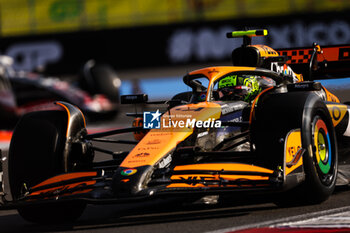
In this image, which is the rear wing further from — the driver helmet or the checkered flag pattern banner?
the driver helmet

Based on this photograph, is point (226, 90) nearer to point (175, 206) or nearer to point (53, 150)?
point (175, 206)

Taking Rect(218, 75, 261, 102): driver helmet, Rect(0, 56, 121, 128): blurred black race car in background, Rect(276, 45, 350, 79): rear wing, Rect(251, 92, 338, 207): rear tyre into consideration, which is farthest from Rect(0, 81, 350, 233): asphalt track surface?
Rect(0, 56, 121, 128): blurred black race car in background

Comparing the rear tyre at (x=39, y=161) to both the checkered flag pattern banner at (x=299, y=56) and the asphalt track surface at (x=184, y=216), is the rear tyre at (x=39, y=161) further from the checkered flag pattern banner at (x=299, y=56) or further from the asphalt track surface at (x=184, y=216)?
the checkered flag pattern banner at (x=299, y=56)

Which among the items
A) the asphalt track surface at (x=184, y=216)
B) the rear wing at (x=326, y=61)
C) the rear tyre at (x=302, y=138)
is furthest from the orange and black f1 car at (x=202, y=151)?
the rear wing at (x=326, y=61)

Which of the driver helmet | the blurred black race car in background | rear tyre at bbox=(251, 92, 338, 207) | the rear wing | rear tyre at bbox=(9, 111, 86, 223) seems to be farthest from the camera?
the blurred black race car in background

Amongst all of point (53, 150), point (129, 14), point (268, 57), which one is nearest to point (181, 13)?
point (129, 14)

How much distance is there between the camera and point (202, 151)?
18.8 ft

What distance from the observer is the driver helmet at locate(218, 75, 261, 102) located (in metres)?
6.67

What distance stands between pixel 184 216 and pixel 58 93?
10.1m

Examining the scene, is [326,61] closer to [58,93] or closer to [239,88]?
[239,88]

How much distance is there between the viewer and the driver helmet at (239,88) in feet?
21.9

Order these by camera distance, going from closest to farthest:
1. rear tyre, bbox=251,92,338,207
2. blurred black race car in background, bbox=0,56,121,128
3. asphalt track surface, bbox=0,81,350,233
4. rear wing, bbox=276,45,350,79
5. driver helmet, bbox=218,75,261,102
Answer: asphalt track surface, bbox=0,81,350,233, rear tyre, bbox=251,92,338,207, driver helmet, bbox=218,75,261,102, rear wing, bbox=276,45,350,79, blurred black race car in background, bbox=0,56,121,128

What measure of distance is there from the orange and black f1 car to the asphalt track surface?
0.57ft

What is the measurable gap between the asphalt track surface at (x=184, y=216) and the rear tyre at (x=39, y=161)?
0.42 ft
